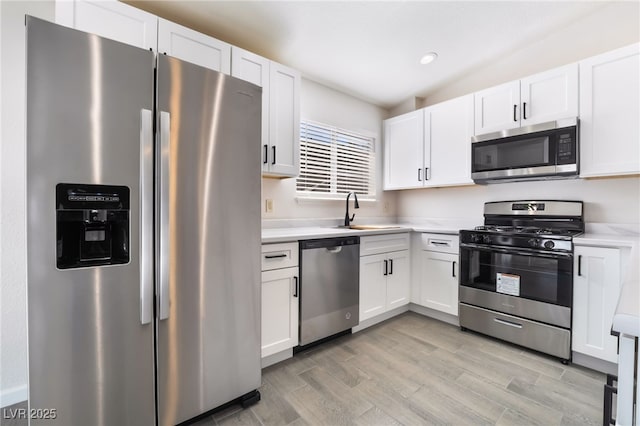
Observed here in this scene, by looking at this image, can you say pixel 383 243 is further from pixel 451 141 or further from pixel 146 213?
pixel 146 213

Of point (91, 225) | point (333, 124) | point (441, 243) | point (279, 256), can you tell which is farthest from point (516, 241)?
point (91, 225)

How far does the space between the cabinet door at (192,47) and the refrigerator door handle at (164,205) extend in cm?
82

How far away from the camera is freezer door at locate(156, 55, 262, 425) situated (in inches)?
52.3

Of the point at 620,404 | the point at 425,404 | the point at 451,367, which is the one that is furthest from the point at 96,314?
the point at 451,367

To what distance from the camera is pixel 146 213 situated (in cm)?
125

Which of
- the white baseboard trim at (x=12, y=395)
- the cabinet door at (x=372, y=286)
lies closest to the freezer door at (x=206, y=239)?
the white baseboard trim at (x=12, y=395)

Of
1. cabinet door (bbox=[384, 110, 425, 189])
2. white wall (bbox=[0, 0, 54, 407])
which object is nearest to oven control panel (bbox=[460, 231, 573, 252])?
cabinet door (bbox=[384, 110, 425, 189])

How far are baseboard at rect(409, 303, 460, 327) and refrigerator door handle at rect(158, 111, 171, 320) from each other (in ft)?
8.56

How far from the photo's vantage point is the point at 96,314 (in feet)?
3.83

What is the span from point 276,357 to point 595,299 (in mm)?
2328

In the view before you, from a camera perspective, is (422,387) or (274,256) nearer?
(422,387)

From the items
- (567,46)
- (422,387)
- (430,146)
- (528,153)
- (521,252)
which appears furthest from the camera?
(430,146)

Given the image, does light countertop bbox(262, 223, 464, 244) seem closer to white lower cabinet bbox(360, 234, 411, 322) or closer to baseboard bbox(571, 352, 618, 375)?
white lower cabinet bbox(360, 234, 411, 322)

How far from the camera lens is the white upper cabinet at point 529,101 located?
2.29m
